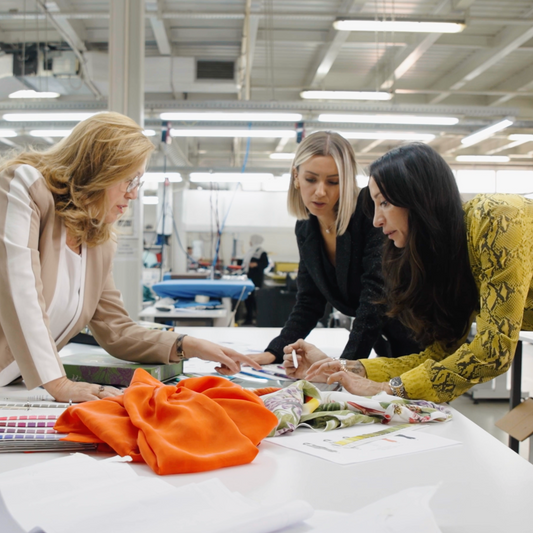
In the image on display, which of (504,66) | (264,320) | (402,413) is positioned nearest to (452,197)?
(402,413)

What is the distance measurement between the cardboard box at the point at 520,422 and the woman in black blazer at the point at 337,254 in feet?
1.54

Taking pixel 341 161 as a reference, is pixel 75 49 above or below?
above

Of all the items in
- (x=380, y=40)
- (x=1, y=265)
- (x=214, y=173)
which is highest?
(x=380, y=40)

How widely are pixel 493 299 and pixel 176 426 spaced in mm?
743

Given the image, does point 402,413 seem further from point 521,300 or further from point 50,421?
point 50,421

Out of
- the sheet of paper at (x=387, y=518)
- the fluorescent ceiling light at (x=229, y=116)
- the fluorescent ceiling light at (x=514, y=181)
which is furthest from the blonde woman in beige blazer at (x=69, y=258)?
the fluorescent ceiling light at (x=514, y=181)

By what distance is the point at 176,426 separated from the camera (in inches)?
32.0

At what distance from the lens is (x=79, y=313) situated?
144 cm

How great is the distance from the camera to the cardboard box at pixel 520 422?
117 centimetres

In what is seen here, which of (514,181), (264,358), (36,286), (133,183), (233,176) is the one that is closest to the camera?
(36,286)

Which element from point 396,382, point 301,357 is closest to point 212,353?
point 301,357

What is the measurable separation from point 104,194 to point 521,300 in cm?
105

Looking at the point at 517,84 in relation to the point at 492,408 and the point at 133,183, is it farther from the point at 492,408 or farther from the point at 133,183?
the point at 133,183

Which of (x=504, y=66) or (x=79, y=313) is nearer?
(x=79, y=313)
